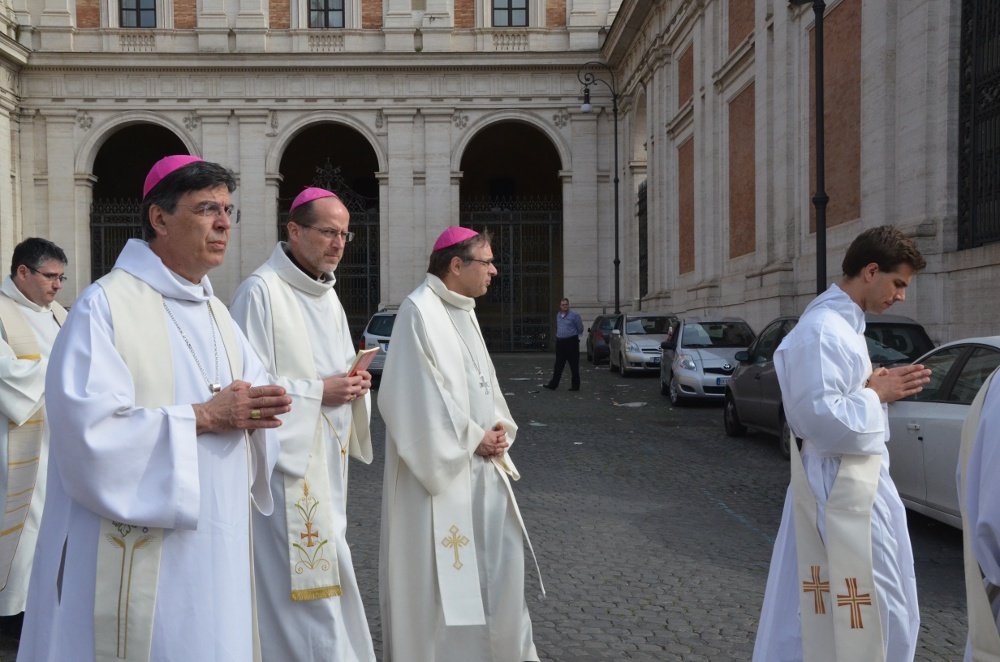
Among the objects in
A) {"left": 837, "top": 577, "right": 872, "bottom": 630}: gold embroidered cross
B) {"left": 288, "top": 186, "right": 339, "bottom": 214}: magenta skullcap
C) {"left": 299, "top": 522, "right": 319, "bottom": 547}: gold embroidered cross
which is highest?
{"left": 288, "top": 186, "right": 339, "bottom": 214}: magenta skullcap

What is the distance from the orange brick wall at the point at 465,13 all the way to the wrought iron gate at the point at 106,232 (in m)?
12.6

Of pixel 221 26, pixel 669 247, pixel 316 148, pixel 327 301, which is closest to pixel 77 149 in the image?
pixel 221 26

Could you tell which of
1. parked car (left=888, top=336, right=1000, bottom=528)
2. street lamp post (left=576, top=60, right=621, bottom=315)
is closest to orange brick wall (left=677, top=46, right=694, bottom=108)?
street lamp post (left=576, top=60, right=621, bottom=315)

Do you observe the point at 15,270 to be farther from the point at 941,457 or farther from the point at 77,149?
the point at 77,149

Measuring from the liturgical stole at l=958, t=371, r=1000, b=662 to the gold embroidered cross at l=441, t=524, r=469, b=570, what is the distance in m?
2.19

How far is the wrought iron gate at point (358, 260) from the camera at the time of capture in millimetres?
33188

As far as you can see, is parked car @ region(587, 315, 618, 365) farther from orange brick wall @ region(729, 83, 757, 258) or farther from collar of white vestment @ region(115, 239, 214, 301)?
collar of white vestment @ region(115, 239, 214, 301)

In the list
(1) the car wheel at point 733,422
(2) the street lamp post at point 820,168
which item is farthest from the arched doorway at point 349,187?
(1) the car wheel at point 733,422

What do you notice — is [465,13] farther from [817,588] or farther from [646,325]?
[817,588]

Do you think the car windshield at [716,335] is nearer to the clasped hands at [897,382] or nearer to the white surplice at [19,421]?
the white surplice at [19,421]

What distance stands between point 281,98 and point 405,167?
476 cm

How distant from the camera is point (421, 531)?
4.16 metres

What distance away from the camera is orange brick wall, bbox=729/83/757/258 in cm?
2072

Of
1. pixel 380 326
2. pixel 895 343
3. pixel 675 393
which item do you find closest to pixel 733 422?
pixel 895 343
